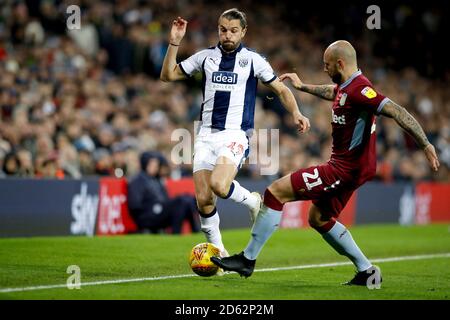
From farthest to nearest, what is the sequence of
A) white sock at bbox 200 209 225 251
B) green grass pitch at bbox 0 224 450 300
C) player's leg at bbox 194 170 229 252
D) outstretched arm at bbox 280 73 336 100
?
white sock at bbox 200 209 225 251 → player's leg at bbox 194 170 229 252 → outstretched arm at bbox 280 73 336 100 → green grass pitch at bbox 0 224 450 300

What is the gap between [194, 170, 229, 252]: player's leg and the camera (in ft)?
31.6

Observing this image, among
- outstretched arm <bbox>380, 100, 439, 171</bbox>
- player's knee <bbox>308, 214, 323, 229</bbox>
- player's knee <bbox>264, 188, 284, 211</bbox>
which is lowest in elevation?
player's knee <bbox>308, 214, 323, 229</bbox>

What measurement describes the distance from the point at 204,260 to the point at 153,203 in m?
6.68

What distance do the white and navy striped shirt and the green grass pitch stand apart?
5.70ft

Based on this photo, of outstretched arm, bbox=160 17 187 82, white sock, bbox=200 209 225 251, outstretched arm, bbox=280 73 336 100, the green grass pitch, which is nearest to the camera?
the green grass pitch

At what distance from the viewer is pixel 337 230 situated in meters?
8.95

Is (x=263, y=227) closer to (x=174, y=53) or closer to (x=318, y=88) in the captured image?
(x=318, y=88)

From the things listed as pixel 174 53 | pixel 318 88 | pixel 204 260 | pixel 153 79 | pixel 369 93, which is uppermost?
pixel 153 79

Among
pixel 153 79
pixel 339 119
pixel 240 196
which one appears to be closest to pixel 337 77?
pixel 339 119

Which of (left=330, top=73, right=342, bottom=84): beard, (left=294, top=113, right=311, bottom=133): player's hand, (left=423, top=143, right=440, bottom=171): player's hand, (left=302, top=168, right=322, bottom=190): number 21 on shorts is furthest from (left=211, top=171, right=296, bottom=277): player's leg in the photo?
(left=423, top=143, right=440, bottom=171): player's hand

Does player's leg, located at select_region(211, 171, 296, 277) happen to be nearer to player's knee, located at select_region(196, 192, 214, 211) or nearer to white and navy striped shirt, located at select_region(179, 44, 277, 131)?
player's knee, located at select_region(196, 192, 214, 211)

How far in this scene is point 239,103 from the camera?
9.77 meters

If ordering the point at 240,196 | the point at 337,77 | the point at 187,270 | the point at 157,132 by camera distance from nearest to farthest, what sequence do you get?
the point at 337,77
the point at 240,196
the point at 187,270
the point at 157,132
